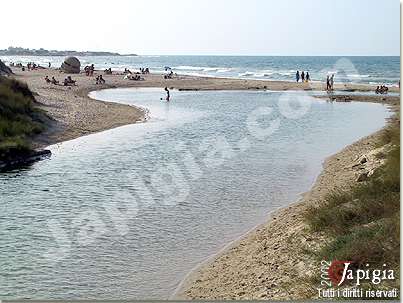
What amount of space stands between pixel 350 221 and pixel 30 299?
20.5ft

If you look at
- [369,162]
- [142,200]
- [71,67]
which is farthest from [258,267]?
[71,67]

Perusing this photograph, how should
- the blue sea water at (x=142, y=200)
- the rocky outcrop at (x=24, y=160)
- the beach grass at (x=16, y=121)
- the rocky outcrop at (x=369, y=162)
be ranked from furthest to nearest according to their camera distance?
the beach grass at (x=16, y=121)
the rocky outcrop at (x=24, y=160)
the rocky outcrop at (x=369, y=162)
the blue sea water at (x=142, y=200)

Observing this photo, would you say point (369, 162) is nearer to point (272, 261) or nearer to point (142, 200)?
point (142, 200)

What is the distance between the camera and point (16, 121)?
Answer: 84.8 feet

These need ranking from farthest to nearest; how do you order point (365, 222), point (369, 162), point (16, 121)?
1. point (16, 121)
2. point (369, 162)
3. point (365, 222)

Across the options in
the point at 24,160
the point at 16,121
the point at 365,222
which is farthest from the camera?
the point at 16,121

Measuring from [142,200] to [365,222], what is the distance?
7481 mm

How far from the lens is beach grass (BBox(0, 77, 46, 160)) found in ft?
70.9

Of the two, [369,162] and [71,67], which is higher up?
[71,67]

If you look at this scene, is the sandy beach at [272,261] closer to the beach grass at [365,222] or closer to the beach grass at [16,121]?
the beach grass at [365,222]

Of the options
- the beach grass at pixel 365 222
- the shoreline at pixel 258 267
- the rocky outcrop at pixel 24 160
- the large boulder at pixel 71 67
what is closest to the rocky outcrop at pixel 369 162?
the beach grass at pixel 365 222

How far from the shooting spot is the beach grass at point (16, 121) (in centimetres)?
2162

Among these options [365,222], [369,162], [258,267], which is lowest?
[258,267]

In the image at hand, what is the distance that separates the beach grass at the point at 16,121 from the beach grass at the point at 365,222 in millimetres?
13423
